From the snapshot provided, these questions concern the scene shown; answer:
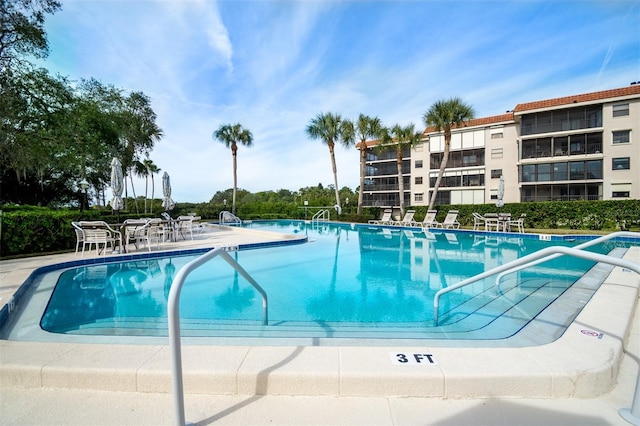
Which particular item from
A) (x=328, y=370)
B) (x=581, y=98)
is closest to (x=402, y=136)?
(x=581, y=98)

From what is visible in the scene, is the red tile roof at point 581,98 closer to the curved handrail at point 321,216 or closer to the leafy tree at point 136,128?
the curved handrail at point 321,216

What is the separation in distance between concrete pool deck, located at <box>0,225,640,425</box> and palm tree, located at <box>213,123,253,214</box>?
26079mm

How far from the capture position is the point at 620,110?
22.1 m

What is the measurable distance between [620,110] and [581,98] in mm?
2658

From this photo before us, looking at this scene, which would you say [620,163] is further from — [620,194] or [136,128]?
[136,128]

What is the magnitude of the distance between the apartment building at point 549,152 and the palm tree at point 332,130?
13.0 m

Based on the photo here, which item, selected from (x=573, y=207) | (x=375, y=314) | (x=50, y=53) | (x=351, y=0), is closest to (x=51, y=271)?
(x=375, y=314)

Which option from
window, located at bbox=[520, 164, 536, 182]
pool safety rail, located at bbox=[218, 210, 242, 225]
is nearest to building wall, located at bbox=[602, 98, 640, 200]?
window, located at bbox=[520, 164, 536, 182]

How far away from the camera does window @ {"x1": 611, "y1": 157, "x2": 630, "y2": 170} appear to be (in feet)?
71.8

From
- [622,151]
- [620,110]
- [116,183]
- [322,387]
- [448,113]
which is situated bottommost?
Result: [322,387]

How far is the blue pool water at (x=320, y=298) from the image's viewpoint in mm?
3590

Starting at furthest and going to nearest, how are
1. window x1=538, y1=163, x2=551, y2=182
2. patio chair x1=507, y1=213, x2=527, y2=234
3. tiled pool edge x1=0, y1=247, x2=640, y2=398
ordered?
window x1=538, y1=163, x2=551, y2=182
patio chair x1=507, y1=213, x2=527, y2=234
tiled pool edge x1=0, y1=247, x2=640, y2=398

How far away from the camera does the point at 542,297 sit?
464 centimetres

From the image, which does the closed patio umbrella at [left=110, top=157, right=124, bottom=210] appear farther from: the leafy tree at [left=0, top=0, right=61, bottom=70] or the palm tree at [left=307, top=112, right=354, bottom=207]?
the palm tree at [left=307, top=112, right=354, bottom=207]
